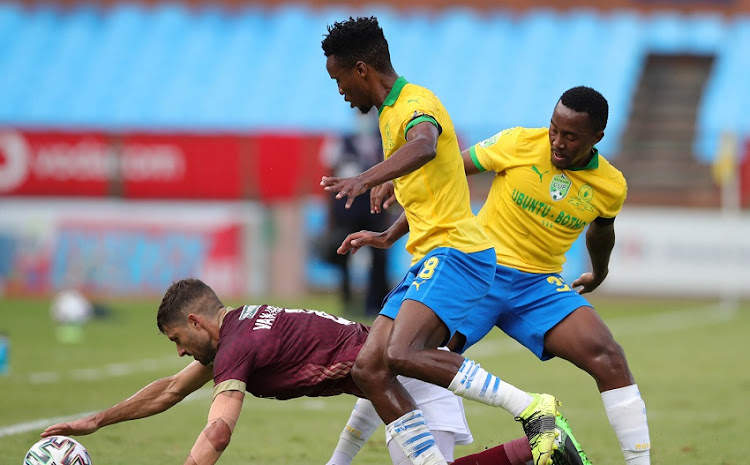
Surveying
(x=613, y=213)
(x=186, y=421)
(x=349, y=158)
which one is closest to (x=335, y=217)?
(x=349, y=158)

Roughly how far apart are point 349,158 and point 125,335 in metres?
3.67

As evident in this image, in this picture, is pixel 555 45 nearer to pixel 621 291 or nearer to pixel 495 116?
pixel 495 116

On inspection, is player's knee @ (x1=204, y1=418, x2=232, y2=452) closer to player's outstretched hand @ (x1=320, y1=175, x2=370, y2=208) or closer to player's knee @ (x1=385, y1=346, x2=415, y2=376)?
player's knee @ (x1=385, y1=346, x2=415, y2=376)

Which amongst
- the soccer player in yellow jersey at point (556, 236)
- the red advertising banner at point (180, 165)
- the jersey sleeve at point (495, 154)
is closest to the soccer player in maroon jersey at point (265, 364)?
the soccer player in yellow jersey at point (556, 236)

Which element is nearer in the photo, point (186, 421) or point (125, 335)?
point (186, 421)

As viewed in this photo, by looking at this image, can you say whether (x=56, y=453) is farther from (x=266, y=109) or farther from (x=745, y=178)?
(x=266, y=109)

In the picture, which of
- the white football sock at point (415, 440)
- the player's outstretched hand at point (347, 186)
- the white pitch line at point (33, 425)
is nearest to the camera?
the player's outstretched hand at point (347, 186)

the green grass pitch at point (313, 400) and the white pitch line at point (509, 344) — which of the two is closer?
the green grass pitch at point (313, 400)

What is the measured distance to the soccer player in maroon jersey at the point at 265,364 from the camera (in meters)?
5.37

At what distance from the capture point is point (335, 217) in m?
16.0

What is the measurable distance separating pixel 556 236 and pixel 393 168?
145 centimetres

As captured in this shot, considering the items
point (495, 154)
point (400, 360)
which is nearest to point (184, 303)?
point (400, 360)

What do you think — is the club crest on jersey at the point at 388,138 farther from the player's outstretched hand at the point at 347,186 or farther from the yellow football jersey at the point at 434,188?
the player's outstretched hand at the point at 347,186

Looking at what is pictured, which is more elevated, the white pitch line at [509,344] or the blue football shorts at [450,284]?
the blue football shorts at [450,284]
